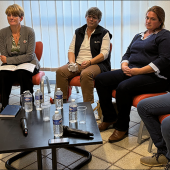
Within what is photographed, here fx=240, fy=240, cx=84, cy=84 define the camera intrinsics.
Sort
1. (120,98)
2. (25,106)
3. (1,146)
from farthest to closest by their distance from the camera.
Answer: (120,98) → (25,106) → (1,146)

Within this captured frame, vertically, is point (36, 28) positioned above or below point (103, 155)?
above

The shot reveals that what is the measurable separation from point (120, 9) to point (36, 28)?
1.47m

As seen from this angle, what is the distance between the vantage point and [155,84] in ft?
7.27

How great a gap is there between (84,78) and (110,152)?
90 centimetres

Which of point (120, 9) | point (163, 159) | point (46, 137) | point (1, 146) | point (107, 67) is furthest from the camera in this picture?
point (120, 9)

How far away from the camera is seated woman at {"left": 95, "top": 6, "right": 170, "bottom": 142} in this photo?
2.20 metres

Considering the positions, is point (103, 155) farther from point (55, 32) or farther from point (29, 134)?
point (55, 32)

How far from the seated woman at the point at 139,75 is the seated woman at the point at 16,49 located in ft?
3.22

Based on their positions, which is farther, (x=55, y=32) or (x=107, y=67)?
(x=55, y=32)

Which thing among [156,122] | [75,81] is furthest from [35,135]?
[75,81]

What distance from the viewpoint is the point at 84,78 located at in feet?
8.71

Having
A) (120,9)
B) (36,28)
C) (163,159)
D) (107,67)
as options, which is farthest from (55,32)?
(163,159)

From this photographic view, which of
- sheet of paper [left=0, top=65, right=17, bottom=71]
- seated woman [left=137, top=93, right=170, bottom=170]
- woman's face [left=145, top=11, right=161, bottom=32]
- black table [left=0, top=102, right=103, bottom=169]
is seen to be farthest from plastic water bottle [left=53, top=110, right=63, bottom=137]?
sheet of paper [left=0, top=65, right=17, bottom=71]

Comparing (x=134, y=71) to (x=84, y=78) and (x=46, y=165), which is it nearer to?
(x=84, y=78)
